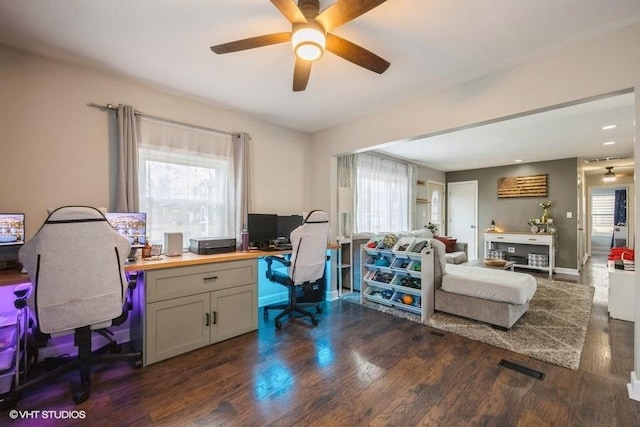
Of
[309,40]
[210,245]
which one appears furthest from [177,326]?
[309,40]

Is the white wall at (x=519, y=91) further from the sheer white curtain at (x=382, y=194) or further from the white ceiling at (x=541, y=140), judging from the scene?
the sheer white curtain at (x=382, y=194)

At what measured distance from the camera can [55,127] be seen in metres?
2.32

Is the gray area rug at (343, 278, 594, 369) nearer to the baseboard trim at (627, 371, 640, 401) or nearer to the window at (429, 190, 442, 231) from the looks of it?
the baseboard trim at (627, 371, 640, 401)

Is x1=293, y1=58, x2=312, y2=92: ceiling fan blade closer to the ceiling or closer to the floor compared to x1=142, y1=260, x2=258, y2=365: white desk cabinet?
closer to the ceiling

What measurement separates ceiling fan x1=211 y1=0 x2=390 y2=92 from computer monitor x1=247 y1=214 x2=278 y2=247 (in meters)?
1.92

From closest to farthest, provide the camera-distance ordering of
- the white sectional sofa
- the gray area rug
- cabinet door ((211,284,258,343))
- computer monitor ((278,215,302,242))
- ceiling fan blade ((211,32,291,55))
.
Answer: ceiling fan blade ((211,32,291,55))
the gray area rug
cabinet door ((211,284,258,343))
the white sectional sofa
computer monitor ((278,215,302,242))

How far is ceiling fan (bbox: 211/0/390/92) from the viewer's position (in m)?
1.47

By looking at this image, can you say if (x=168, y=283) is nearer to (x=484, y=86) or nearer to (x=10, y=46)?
(x=10, y=46)

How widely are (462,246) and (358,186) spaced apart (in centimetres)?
265

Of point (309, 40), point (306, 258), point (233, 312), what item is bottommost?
point (233, 312)

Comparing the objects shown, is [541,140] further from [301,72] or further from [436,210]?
[301,72]

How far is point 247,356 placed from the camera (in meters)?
2.29

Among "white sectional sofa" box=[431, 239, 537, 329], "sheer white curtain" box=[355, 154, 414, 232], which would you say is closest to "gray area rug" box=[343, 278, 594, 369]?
"white sectional sofa" box=[431, 239, 537, 329]

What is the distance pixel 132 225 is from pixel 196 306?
0.95 meters
